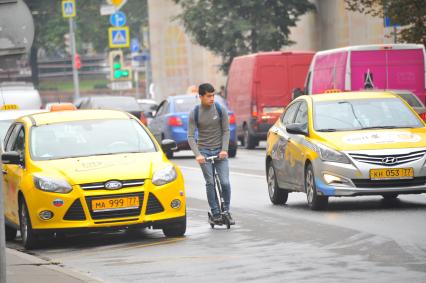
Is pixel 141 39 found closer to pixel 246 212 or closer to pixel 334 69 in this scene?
pixel 334 69

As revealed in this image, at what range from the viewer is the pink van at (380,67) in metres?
31.8

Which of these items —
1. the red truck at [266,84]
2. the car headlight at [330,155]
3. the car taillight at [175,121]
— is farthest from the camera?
the red truck at [266,84]

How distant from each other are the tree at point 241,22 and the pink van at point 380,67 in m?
20.4

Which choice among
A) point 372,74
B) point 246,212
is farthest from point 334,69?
point 246,212

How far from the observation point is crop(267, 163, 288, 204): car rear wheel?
1959 cm

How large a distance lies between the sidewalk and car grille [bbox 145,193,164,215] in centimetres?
166

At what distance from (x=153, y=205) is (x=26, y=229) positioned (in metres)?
1.33

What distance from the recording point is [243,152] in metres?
38.7

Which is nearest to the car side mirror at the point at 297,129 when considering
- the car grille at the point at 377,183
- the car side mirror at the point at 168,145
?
the car grille at the point at 377,183

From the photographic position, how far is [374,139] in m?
17.8

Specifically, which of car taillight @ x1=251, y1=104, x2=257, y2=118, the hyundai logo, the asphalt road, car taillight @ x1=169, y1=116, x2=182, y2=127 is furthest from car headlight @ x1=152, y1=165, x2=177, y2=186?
car taillight @ x1=251, y1=104, x2=257, y2=118

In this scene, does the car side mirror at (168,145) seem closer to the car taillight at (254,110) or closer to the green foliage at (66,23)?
the car taillight at (254,110)

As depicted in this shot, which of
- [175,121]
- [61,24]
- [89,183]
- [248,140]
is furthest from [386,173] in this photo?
[61,24]

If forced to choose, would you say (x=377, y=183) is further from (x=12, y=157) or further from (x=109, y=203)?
(x=12, y=157)
